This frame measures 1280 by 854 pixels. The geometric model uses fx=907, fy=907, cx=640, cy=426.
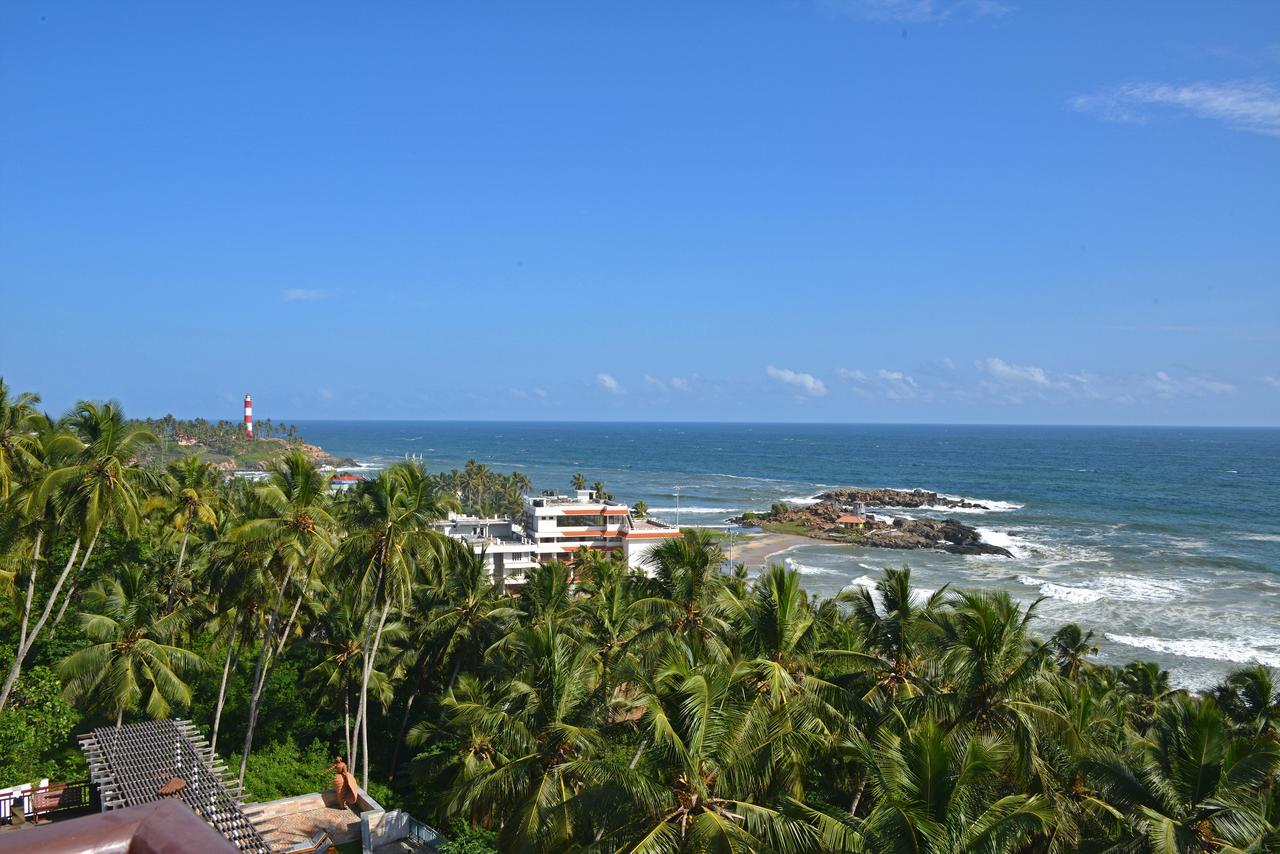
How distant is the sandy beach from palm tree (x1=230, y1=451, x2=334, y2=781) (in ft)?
181

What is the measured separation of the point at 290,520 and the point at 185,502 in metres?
12.3

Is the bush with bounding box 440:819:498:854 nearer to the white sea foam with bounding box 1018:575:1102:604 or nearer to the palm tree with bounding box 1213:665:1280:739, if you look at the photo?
the palm tree with bounding box 1213:665:1280:739

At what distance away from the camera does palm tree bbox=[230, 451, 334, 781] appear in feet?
76.4

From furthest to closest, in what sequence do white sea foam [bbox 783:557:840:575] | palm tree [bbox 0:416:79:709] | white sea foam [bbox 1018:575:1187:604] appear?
white sea foam [bbox 783:557:840:575], white sea foam [bbox 1018:575:1187:604], palm tree [bbox 0:416:79:709]

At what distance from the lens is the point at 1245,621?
184 ft

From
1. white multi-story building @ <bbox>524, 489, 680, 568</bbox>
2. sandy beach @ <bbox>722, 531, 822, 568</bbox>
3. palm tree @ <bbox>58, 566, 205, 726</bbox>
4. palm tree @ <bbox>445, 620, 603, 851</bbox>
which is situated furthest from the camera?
sandy beach @ <bbox>722, 531, 822, 568</bbox>

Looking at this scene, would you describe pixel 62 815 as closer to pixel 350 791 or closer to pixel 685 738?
pixel 350 791

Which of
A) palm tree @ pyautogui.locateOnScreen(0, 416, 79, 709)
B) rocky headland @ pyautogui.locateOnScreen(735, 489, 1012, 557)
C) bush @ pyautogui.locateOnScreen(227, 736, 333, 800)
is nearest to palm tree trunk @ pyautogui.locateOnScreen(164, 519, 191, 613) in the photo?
palm tree @ pyautogui.locateOnScreen(0, 416, 79, 709)

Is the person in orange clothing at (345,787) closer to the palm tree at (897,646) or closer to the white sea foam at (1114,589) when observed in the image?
the palm tree at (897,646)

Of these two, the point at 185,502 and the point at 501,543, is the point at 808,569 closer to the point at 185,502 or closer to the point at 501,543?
the point at 501,543

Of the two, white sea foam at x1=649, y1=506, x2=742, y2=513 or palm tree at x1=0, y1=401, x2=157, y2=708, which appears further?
white sea foam at x1=649, y1=506, x2=742, y2=513

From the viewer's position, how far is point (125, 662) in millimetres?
25094

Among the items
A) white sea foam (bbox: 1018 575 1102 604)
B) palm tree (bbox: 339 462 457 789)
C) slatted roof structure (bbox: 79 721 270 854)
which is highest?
palm tree (bbox: 339 462 457 789)

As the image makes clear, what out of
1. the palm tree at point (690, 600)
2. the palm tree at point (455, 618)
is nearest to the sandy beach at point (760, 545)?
the palm tree at point (455, 618)
